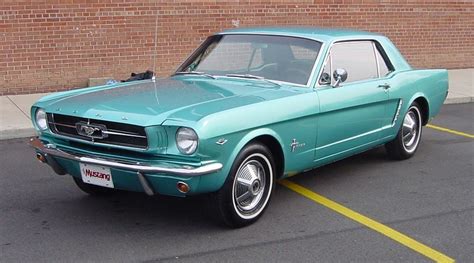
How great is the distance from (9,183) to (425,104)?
461 cm

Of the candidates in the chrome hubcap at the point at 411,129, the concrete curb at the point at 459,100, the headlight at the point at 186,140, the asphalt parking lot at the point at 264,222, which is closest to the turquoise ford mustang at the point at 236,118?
the headlight at the point at 186,140

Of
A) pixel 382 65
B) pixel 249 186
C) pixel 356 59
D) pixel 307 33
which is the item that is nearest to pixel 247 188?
pixel 249 186

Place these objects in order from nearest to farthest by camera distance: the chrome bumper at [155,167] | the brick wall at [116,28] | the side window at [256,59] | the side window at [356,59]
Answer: the chrome bumper at [155,167] → the side window at [256,59] → the side window at [356,59] → the brick wall at [116,28]

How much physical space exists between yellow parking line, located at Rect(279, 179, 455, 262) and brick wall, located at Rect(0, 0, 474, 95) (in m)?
5.84

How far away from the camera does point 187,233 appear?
4430 millimetres

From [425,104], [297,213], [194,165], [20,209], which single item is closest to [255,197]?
[297,213]

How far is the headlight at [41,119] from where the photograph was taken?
4665 millimetres

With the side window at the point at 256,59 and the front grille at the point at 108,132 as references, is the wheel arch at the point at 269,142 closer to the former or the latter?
the front grille at the point at 108,132

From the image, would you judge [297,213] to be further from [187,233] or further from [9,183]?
[9,183]

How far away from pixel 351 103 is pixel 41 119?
2.70 metres

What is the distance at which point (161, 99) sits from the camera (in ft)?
14.8

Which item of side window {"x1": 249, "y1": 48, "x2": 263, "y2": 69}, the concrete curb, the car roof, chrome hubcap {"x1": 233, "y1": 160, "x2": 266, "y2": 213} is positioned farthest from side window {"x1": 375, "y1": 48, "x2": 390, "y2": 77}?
the concrete curb

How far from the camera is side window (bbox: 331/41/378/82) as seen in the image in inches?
221

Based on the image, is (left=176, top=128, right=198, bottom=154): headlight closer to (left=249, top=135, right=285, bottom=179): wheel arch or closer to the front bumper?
the front bumper
